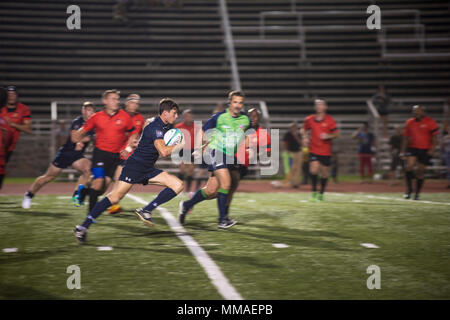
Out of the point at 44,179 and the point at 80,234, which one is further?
the point at 44,179

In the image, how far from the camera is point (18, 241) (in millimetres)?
6148

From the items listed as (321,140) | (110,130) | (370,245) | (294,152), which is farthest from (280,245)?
(294,152)

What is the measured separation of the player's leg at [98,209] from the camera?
5930 mm

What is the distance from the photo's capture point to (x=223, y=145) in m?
7.41

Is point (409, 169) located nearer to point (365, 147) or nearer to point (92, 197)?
point (365, 147)

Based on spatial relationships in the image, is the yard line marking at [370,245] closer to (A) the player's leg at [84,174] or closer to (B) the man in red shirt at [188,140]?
(A) the player's leg at [84,174]

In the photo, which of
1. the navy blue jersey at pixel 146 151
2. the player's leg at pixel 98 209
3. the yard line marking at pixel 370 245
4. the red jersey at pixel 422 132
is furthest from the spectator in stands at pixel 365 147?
the player's leg at pixel 98 209

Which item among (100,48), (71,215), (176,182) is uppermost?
(100,48)

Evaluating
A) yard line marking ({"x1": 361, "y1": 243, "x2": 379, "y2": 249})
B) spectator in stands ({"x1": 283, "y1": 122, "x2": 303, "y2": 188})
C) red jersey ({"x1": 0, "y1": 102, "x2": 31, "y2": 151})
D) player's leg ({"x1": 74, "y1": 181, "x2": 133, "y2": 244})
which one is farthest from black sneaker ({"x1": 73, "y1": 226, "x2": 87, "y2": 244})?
spectator in stands ({"x1": 283, "y1": 122, "x2": 303, "y2": 188})

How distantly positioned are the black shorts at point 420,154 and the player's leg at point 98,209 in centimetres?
757

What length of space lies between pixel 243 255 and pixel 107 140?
12.4 ft

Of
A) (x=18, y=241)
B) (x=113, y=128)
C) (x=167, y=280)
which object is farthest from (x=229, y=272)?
(x=113, y=128)
